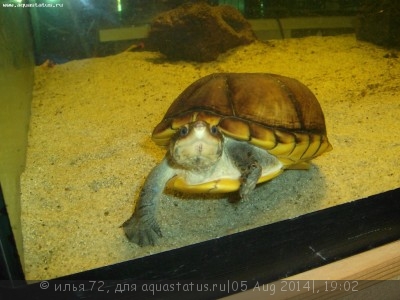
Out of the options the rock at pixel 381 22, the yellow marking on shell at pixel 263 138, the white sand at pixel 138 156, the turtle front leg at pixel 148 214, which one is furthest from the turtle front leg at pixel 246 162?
the rock at pixel 381 22

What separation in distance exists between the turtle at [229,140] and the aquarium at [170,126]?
0.02 meters

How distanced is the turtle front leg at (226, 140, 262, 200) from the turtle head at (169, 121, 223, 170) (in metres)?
0.23

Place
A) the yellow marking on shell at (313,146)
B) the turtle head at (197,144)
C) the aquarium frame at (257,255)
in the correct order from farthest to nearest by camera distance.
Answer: the yellow marking on shell at (313,146)
the turtle head at (197,144)
the aquarium frame at (257,255)

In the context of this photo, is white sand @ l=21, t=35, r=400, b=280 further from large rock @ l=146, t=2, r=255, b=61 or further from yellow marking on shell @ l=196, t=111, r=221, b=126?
yellow marking on shell @ l=196, t=111, r=221, b=126

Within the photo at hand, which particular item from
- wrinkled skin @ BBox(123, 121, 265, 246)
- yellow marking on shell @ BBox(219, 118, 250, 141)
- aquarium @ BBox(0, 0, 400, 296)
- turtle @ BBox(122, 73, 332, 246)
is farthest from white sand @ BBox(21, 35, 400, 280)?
yellow marking on shell @ BBox(219, 118, 250, 141)

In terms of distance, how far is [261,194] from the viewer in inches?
103

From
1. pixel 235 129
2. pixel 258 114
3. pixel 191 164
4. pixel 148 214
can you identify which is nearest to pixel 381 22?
pixel 258 114

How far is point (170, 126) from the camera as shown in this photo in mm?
2234

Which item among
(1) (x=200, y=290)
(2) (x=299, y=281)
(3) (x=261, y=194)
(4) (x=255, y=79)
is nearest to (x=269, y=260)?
(2) (x=299, y=281)

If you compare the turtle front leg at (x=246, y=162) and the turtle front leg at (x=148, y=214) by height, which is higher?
the turtle front leg at (x=246, y=162)

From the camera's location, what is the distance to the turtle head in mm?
1856

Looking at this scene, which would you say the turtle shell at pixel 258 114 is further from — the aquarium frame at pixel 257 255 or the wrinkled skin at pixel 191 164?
the aquarium frame at pixel 257 255

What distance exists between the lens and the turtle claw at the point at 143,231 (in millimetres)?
2057

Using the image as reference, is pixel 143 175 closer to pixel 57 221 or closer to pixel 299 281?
pixel 57 221
